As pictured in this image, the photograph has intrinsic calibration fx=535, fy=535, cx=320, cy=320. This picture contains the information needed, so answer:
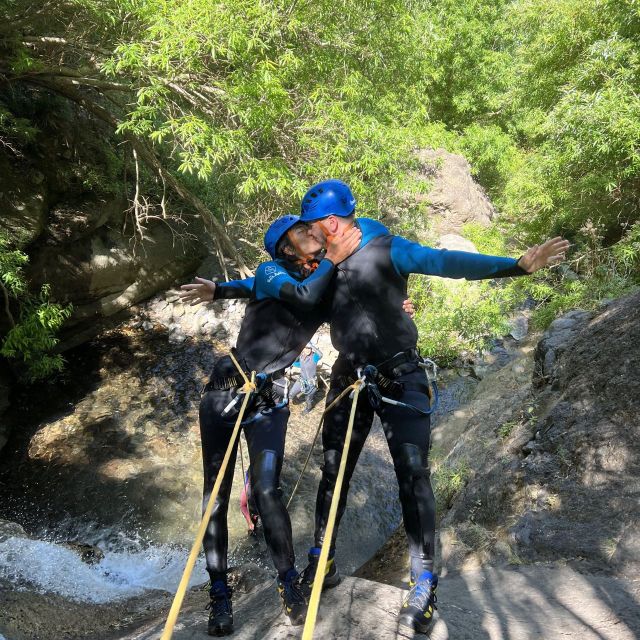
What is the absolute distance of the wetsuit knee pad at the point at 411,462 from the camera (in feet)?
7.79

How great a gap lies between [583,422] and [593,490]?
1.93ft

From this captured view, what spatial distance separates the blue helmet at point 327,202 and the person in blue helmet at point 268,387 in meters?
0.12

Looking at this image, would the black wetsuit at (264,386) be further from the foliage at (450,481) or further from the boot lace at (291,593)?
the foliage at (450,481)

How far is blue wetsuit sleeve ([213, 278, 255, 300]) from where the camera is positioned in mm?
3020

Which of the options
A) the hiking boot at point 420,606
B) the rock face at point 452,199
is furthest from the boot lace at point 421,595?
the rock face at point 452,199

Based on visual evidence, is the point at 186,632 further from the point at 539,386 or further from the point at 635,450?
the point at 539,386

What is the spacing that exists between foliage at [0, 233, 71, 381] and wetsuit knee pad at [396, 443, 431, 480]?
5228 mm

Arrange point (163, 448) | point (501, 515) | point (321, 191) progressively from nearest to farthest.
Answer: point (321, 191), point (501, 515), point (163, 448)

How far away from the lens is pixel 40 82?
23.9 ft

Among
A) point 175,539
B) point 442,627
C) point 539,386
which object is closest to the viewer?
point 442,627

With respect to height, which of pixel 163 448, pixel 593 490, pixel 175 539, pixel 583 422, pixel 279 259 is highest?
pixel 163 448

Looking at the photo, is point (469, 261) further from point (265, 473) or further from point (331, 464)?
point (265, 473)

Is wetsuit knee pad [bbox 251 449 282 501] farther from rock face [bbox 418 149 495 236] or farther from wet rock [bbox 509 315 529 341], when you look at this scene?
rock face [bbox 418 149 495 236]

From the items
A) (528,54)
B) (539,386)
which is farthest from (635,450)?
(528,54)
